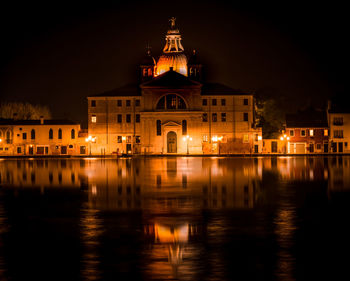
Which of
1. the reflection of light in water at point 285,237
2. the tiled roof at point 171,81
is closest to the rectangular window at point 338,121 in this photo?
the tiled roof at point 171,81

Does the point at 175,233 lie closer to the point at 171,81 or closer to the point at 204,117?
the point at 171,81

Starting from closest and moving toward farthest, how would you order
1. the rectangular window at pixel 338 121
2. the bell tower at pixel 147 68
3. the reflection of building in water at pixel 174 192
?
1. the reflection of building in water at pixel 174 192
2. the rectangular window at pixel 338 121
3. the bell tower at pixel 147 68

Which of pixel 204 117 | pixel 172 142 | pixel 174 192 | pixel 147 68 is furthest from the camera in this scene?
pixel 147 68

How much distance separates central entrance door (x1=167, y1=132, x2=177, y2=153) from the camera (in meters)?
101

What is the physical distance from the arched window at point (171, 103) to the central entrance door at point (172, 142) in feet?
13.8

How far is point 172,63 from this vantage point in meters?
108

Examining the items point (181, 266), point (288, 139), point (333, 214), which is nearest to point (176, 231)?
point (181, 266)

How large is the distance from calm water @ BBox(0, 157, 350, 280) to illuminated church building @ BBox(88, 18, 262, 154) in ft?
214

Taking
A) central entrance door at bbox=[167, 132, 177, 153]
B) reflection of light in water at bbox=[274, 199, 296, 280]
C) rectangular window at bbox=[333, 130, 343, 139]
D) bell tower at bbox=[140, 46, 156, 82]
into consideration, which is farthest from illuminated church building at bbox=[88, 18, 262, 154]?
reflection of light in water at bbox=[274, 199, 296, 280]

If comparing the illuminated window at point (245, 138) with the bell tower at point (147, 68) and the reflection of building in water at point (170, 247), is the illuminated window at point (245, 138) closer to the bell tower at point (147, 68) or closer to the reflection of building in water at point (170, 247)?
the bell tower at point (147, 68)

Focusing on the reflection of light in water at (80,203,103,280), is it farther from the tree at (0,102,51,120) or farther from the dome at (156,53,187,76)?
the tree at (0,102,51,120)

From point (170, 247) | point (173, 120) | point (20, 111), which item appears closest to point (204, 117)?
point (173, 120)

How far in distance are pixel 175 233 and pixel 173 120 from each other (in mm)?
81444

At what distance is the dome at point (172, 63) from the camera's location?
10756 centimetres
